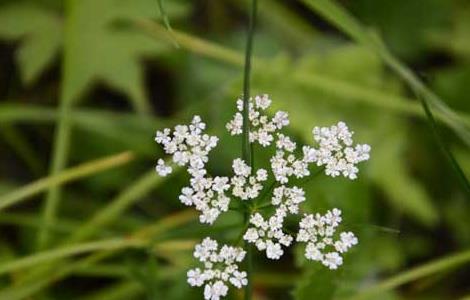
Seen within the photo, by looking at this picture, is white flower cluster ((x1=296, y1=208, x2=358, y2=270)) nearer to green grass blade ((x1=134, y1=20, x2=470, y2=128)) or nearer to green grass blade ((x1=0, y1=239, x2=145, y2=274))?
green grass blade ((x1=0, y1=239, x2=145, y2=274))

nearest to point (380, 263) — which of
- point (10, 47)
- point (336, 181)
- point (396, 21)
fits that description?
point (336, 181)

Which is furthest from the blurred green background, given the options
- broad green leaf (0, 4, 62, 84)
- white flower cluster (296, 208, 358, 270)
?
white flower cluster (296, 208, 358, 270)

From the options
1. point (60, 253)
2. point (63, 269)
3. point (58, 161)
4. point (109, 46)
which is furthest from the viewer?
point (109, 46)

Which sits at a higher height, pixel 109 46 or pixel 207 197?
pixel 109 46

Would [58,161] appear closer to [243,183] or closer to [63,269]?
[63,269]

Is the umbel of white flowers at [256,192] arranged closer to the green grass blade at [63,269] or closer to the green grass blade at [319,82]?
the green grass blade at [63,269]

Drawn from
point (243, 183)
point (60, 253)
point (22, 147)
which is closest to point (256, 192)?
point (243, 183)

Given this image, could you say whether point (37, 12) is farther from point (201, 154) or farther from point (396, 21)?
point (201, 154)

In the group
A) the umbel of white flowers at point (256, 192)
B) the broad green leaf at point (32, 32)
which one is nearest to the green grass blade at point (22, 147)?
the broad green leaf at point (32, 32)
